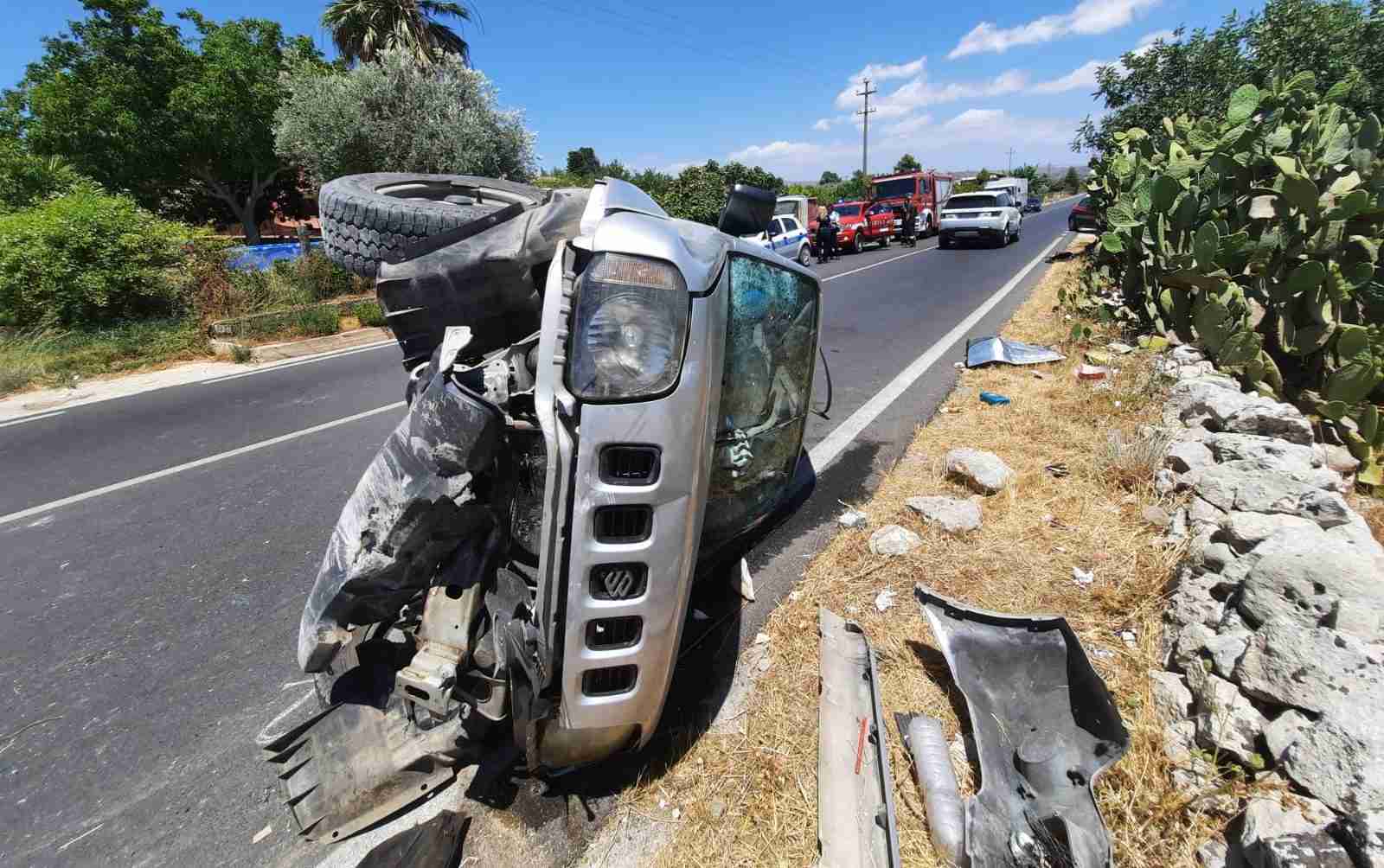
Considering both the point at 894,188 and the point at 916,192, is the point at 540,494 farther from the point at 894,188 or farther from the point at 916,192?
the point at 894,188

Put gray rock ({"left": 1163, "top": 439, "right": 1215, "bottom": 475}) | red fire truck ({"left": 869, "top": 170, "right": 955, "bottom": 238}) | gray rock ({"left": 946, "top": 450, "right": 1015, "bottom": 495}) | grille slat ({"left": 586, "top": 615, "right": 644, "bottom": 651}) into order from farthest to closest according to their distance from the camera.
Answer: red fire truck ({"left": 869, "top": 170, "right": 955, "bottom": 238}) < gray rock ({"left": 946, "top": 450, "right": 1015, "bottom": 495}) < gray rock ({"left": 1163, "top": 439, "right": 1215, "bottom": 475}) < grille slat ({"left": 586, "top": 615, "right": 644, "bottom": 651})

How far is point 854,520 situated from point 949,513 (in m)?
0.51

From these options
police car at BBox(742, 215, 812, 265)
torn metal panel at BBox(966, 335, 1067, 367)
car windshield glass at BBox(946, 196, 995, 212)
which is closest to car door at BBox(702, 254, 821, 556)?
torn metal panel at BBox(966, 335, 1067, 367)

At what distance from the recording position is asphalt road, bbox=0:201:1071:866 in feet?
6.73

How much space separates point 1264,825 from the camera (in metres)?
1.55

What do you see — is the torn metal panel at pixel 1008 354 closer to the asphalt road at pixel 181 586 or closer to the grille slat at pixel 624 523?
the asphalt road at pixel 181 586

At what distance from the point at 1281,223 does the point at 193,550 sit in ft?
28.2

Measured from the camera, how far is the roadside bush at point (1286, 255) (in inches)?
190

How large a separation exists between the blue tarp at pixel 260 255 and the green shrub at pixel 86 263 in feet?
3.85

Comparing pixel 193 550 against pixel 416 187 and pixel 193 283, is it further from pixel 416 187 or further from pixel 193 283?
pixel 193 283

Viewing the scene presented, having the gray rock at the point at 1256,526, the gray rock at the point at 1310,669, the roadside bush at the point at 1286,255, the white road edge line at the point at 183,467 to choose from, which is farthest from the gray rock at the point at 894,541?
the white road edge line at the point at 183,467

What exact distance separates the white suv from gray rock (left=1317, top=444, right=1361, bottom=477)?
61.9 ft

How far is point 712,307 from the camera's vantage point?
1.66 meters

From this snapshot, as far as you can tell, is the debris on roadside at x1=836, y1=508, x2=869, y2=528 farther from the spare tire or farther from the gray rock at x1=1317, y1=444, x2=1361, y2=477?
the gray rock at x1=1317, y1=444, x2=1361, y2=477
